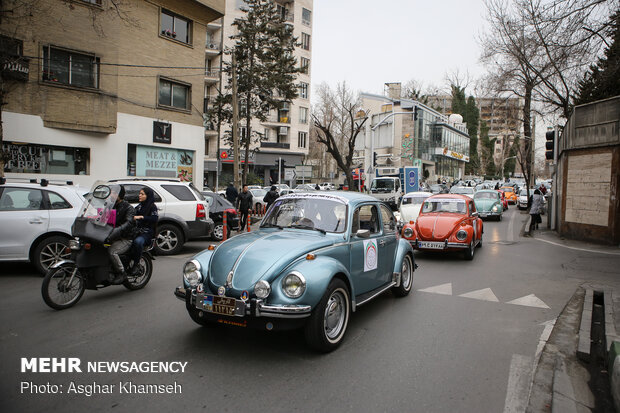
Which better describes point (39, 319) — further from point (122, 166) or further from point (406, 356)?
point (122, 166)

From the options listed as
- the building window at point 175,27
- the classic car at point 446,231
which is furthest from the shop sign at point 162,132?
the classic car at point 446,231

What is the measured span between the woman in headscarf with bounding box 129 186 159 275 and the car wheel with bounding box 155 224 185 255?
352 centimetres

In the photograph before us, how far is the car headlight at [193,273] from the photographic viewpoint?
4.65 m

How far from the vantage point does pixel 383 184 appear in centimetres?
2786

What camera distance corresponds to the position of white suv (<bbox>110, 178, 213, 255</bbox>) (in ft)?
35.1

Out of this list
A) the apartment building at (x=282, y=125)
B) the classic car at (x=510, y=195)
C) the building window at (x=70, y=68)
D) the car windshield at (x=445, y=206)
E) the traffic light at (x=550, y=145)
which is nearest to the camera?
the car windshield at (x=445, y=206)

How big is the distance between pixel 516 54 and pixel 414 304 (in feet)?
67.6

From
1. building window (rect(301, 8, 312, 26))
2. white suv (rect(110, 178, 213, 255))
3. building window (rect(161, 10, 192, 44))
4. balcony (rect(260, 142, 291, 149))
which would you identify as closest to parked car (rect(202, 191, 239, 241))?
white suv (rect(110, 178, 213, 255))

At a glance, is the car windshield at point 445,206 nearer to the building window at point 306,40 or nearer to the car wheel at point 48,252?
the car wheel at point 48,252

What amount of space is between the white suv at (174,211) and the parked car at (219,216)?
6.67 ft

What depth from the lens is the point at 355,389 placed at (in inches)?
146

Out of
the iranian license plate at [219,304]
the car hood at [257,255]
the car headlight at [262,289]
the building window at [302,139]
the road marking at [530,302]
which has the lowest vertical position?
the road marking at [530,302]

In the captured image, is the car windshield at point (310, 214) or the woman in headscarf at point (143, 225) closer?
the car windshield at point (310, 214)

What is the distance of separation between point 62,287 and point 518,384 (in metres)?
5.95
